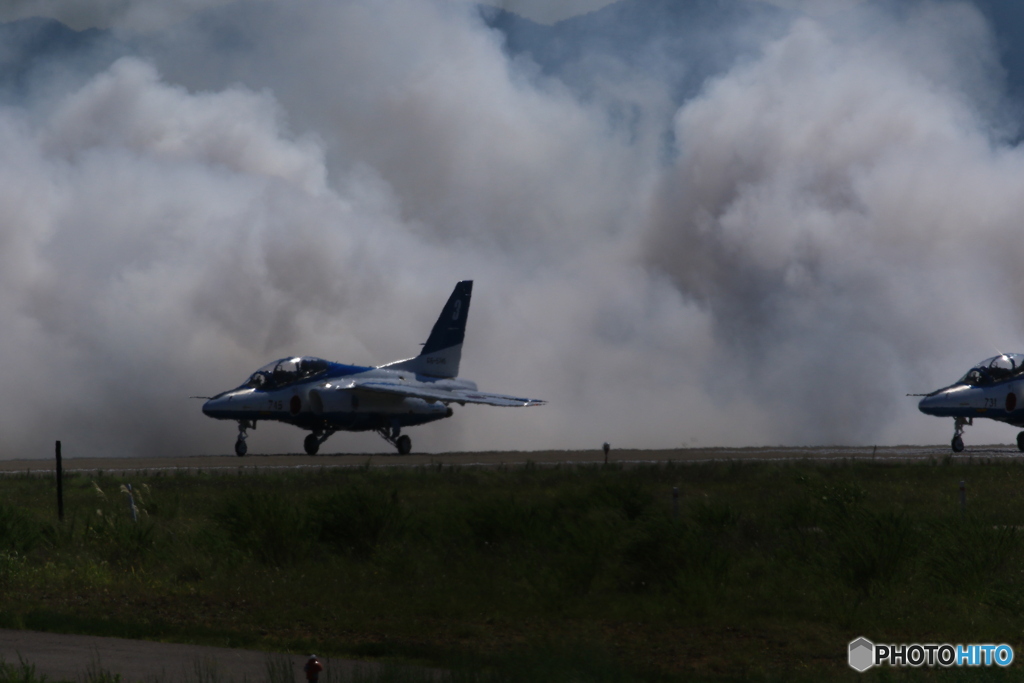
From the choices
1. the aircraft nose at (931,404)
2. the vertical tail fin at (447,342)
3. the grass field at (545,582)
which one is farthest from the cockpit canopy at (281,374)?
the aircraft nose at (931,404)

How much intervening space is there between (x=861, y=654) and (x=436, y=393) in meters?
37.3

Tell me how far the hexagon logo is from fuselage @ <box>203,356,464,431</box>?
116 feet

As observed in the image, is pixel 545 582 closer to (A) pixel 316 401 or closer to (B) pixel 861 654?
(B) pixel 861 654

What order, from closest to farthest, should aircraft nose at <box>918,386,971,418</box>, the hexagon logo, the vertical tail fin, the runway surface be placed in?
the hexagon logo
the runway surface
aircraft nose at <box>918,386,971,418</box>
the vertical tail fin

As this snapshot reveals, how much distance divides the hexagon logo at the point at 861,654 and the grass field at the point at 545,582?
0.56 ft

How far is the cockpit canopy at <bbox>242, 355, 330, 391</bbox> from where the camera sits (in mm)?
45312

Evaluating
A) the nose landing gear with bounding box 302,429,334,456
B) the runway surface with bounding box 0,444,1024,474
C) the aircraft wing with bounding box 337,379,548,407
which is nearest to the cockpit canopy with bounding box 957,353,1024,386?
the runway surface with bounding box 0,444,1024,474

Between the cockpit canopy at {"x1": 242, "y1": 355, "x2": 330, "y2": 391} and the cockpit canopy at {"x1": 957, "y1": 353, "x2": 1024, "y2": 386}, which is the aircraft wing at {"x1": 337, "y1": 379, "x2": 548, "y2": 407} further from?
the cockpit canopy at {"x1": 957, "y1": 353, "x2": 1024, "y2": 386}

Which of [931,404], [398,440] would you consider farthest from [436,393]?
[931,404]

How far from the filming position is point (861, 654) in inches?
458

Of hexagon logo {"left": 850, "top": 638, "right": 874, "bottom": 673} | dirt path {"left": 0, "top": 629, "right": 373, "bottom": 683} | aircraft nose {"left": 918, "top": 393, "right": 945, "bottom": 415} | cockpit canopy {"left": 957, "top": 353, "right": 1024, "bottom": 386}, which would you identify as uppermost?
cockpit canopy {"left": 957, "top": 353, "right": 1024, "bottom": 386}

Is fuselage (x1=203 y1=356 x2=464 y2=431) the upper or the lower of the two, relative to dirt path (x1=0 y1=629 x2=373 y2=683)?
upper

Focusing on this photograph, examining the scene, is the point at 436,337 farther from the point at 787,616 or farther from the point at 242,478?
the point at 787,616

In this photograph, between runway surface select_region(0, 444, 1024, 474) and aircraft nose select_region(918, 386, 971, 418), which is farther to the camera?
aircraft nose select_region(918, 386, 971, 418)
